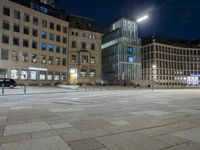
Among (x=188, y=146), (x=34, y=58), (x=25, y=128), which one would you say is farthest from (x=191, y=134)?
(x=34, y=58)

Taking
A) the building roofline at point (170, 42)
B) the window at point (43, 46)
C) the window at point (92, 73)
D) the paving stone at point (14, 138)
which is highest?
the building roofline at point (170, 42)

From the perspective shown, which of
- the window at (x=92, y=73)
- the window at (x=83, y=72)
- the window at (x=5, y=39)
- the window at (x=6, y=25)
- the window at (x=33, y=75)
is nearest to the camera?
the window at (x=5, y=39)

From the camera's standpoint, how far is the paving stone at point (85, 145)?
163 inches

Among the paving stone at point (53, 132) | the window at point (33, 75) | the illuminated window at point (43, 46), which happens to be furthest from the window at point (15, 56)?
the paving stone at point (53, 132)

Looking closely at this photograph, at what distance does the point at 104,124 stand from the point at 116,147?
7.54 feet

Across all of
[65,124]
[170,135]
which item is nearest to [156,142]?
[170,135]

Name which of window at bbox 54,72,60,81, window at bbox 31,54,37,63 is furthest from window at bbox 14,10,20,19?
window at bbox 54,72,60,81

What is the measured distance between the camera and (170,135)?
5.18m

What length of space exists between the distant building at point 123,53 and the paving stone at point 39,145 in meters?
62.7

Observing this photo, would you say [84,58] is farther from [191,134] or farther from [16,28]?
[191,134]

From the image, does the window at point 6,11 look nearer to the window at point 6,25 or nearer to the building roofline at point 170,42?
the window at point 6,25

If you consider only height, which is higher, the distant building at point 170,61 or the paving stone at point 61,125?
Answer: the distant building at point 170,61

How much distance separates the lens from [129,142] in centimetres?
455

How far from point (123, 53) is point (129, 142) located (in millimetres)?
65826
